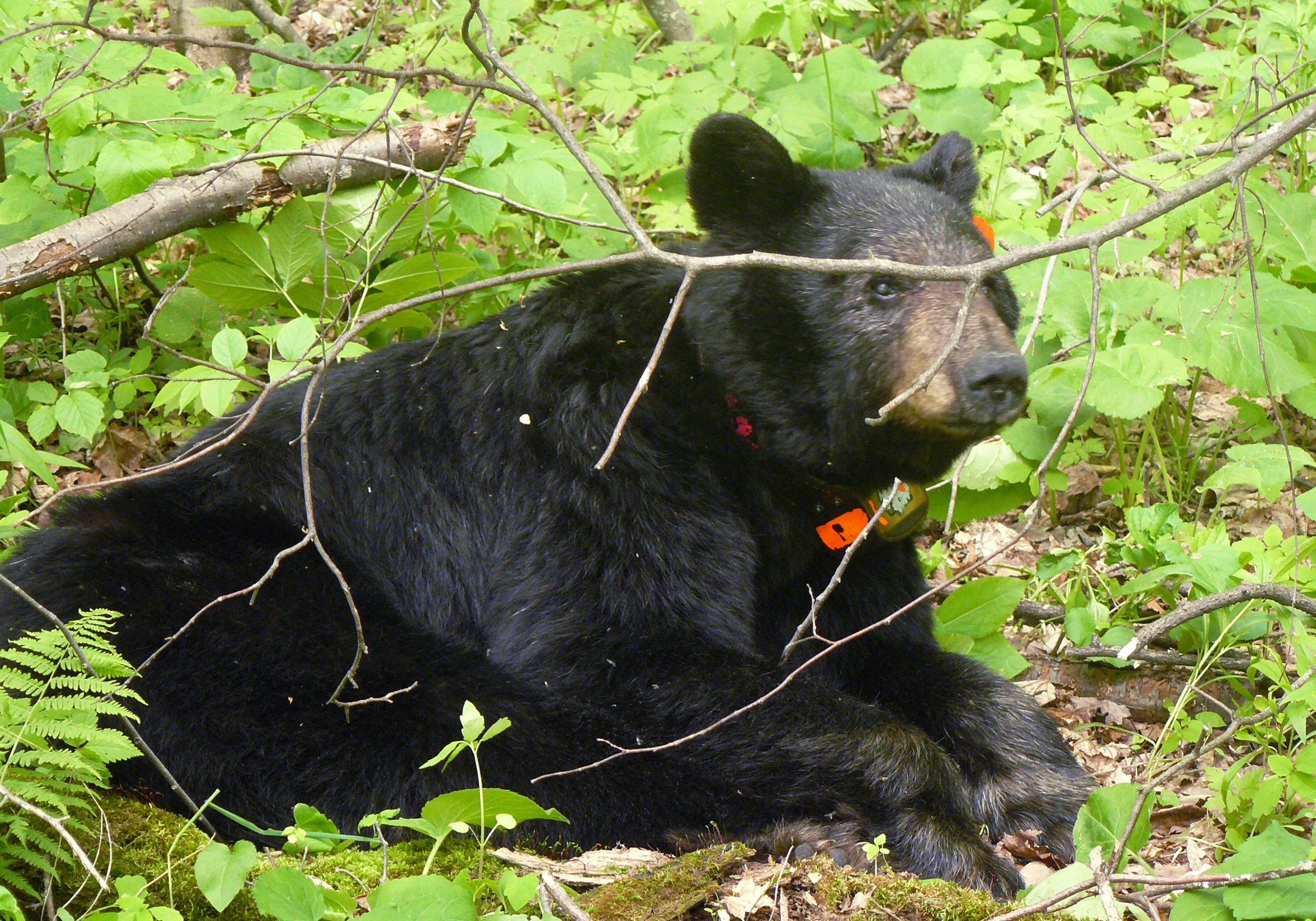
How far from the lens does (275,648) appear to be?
354 cm

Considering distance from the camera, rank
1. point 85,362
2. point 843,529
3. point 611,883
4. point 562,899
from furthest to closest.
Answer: point 85,362
point 843,529
point 611,883
point 562,899

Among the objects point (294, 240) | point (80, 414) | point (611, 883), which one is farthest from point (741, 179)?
point (80, 414)

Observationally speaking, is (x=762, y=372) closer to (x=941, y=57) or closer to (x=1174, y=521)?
(x=1174, y=521)

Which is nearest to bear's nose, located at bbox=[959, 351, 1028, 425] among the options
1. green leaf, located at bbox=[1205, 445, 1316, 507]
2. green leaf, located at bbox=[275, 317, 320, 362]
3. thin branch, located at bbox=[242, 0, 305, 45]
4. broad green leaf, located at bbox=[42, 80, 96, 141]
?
green leaf, located at bbox=[1205, 445, 1316, 507]

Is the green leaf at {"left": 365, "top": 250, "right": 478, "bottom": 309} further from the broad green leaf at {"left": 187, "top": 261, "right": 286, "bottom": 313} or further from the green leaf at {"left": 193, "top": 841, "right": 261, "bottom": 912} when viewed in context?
the green leaf at {"left": 193, "top": 841, "right": 261, "bottom": 912}

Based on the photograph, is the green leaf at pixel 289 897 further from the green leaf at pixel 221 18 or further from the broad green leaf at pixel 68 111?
the green leaf at pixel 221 18

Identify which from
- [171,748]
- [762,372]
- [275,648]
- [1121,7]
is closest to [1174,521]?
[762,372]

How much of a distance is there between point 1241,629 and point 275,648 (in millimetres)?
3169

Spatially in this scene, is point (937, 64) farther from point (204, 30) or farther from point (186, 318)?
point (204, 30)

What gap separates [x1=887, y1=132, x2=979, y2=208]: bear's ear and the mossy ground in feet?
8.32

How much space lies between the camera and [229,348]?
11.8ft

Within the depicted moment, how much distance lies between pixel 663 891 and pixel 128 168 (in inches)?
127

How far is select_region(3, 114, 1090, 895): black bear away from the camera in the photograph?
3441 millimetres

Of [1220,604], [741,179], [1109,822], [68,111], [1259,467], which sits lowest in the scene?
[1220,604]
